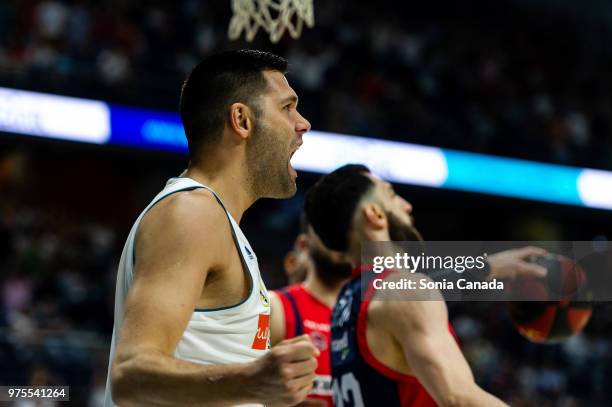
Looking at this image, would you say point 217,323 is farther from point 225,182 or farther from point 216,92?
point 216,92

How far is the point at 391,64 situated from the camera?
1473cm

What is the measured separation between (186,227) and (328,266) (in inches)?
92.9

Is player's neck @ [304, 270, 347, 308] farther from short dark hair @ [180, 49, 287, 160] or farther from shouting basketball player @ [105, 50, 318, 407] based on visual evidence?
short dark hair @ [180, 49, 287, 160]

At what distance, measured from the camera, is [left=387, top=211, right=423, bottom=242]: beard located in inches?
135

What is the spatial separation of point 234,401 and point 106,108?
9882 mm

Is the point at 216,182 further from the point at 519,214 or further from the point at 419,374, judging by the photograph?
the point at 519,214

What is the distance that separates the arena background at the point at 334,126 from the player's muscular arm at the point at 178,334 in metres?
6.08

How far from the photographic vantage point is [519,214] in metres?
17.5

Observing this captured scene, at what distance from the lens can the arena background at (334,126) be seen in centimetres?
1030

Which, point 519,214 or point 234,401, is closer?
point 234,401

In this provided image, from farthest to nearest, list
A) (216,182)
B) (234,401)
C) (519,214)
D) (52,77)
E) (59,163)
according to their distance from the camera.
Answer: (519,214), (59,163), (52,77), (216,182), (234,401)

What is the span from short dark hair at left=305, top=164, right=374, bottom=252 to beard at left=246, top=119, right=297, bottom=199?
1.03m

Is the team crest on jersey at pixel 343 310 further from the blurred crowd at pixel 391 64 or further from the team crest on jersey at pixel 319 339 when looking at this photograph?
the blurred crowd at pixel 391 64

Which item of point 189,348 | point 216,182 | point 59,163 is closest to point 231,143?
point 216,182
